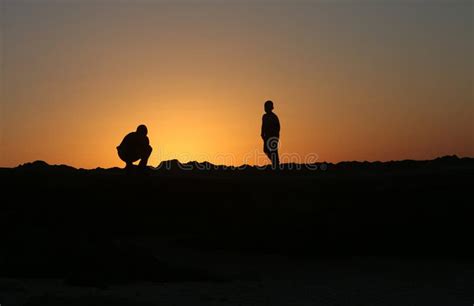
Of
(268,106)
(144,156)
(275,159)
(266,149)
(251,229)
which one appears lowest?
(251,229)

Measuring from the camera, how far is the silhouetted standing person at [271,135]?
55.1ft

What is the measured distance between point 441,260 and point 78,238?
6706 millimetres

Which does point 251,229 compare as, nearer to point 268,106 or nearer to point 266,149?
point 266,149

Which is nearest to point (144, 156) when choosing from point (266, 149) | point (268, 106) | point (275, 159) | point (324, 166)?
point (266, 149)

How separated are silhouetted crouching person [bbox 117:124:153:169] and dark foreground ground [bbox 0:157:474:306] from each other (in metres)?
0.51

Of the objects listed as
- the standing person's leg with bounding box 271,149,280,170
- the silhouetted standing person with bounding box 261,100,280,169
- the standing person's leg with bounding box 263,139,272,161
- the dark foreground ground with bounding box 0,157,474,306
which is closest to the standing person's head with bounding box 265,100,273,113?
the silhouetted standing person with bounding box 261,100,280,169

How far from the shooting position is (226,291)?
29.0 feet

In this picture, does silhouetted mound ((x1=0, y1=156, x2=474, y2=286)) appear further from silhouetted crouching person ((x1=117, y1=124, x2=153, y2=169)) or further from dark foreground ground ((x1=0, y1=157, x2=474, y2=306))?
silhouetted crouching person ((x1=117, y1=124, x2=153, y2=169))

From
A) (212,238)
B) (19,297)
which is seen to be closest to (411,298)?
(212,238)

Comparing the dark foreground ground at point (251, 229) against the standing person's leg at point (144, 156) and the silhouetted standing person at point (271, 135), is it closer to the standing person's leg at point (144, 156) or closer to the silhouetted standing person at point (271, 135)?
the standing person's leg at point (144, 156)

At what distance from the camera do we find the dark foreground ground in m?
10.0

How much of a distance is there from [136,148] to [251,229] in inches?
132

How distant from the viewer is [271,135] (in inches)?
661

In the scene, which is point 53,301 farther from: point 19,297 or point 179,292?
point 179,292
